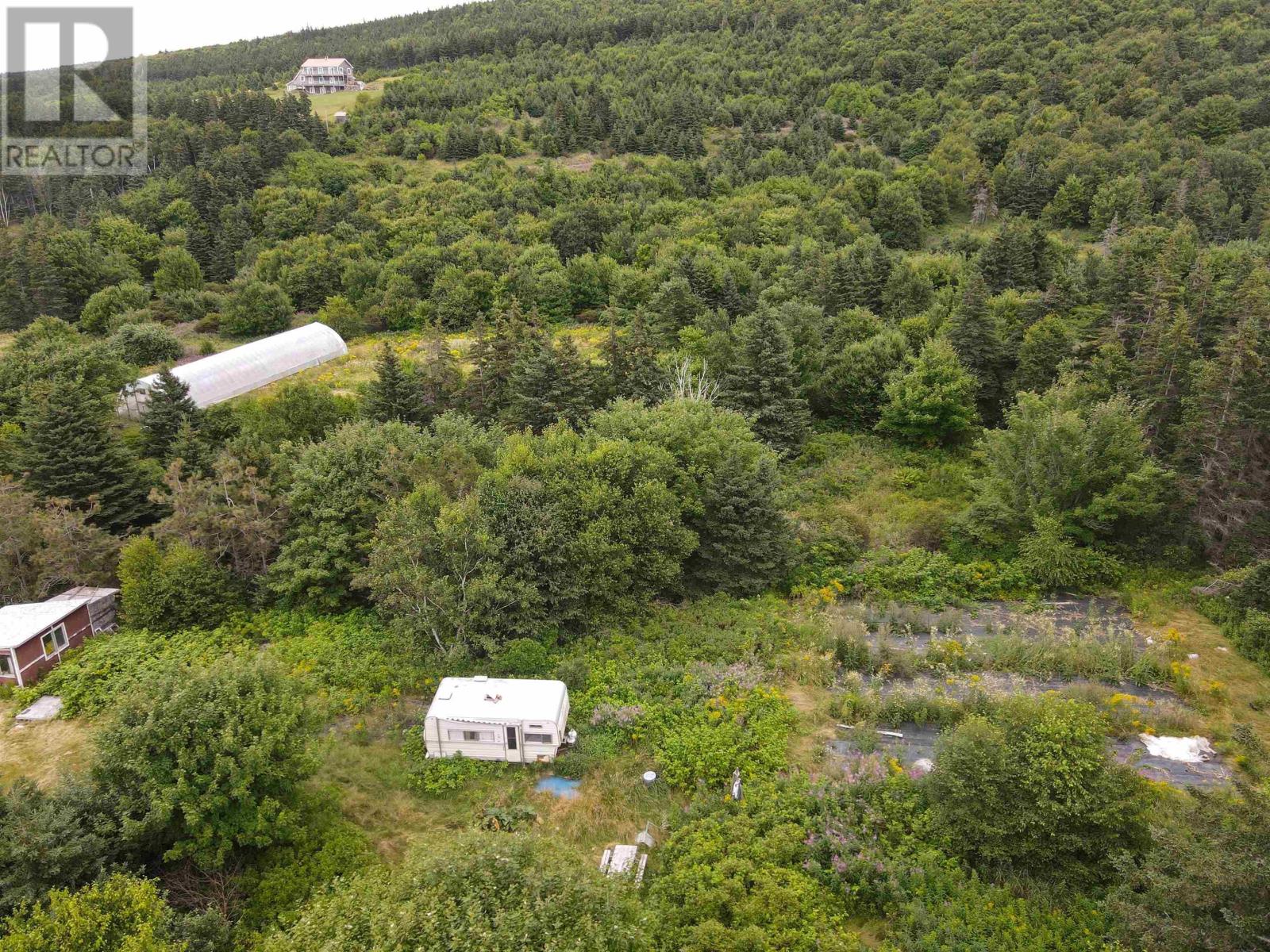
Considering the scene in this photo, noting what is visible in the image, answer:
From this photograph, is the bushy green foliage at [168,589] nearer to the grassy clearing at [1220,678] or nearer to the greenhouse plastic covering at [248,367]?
the greenhouse plastic covering at [248,367]

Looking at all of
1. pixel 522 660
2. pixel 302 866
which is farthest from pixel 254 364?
pixel 302 866

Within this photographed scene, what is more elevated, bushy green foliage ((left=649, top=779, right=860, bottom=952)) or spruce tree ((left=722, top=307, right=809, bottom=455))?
spruce tree ((left=722, top=307, right=809, bottom=455))

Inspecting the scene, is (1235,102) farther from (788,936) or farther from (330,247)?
(788,936)

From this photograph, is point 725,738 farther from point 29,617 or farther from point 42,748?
point 29,617

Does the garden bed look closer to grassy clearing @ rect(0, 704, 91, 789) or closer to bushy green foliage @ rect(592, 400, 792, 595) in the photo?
bushy green foliage @ rect(592, 400, 792, 595)

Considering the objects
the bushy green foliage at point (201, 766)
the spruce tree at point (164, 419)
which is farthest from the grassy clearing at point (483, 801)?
the spruce tree at point (164, 419)

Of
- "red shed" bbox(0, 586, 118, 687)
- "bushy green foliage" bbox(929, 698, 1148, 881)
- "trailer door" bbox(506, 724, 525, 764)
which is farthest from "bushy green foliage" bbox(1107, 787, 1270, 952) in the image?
"red shed" bbox(0, 586, 118, 687)

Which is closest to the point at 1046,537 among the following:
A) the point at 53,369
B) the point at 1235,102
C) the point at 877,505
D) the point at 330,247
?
the point at 877,505
